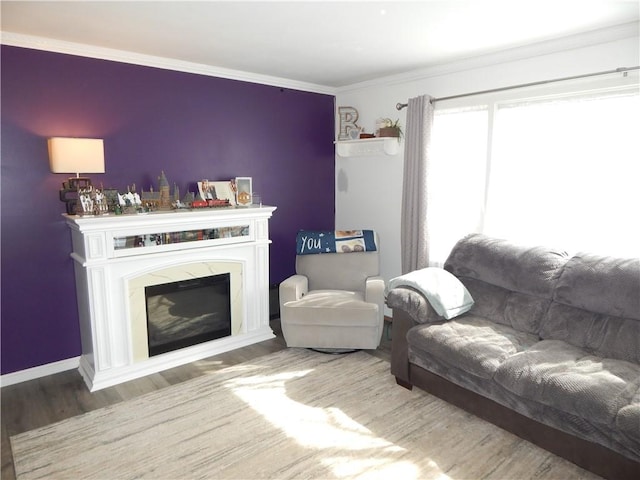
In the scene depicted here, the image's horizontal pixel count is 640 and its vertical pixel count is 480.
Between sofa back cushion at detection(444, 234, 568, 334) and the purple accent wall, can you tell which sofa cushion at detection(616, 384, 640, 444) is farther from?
the purple accent wall

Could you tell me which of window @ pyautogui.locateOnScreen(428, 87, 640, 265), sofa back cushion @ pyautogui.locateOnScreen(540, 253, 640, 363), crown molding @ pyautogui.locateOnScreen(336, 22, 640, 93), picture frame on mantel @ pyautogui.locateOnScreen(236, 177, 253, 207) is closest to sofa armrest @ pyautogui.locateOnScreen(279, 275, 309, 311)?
picture frame on mantel @ pyautogui.locateOnScreen(236, 177, 253, 207)

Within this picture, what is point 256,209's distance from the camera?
3.82m

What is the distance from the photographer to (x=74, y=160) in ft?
9.78

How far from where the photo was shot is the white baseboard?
3.18 meters

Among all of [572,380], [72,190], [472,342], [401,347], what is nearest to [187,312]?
[72,190]

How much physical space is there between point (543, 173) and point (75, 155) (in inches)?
133

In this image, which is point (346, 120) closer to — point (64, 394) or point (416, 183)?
point (416, 183)

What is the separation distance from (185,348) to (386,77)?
3071 mm

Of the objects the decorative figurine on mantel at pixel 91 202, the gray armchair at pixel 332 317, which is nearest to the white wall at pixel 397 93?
the gray armchair at pixel 332 317

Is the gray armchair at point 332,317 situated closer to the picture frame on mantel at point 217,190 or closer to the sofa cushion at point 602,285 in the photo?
the picture frame on mantel at point 217,190

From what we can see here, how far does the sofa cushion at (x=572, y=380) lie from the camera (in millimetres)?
2086

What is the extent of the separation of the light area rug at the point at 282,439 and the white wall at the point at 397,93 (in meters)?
1.83

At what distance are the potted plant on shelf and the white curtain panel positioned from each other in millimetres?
205

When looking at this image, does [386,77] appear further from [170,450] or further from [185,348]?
[170,450]
